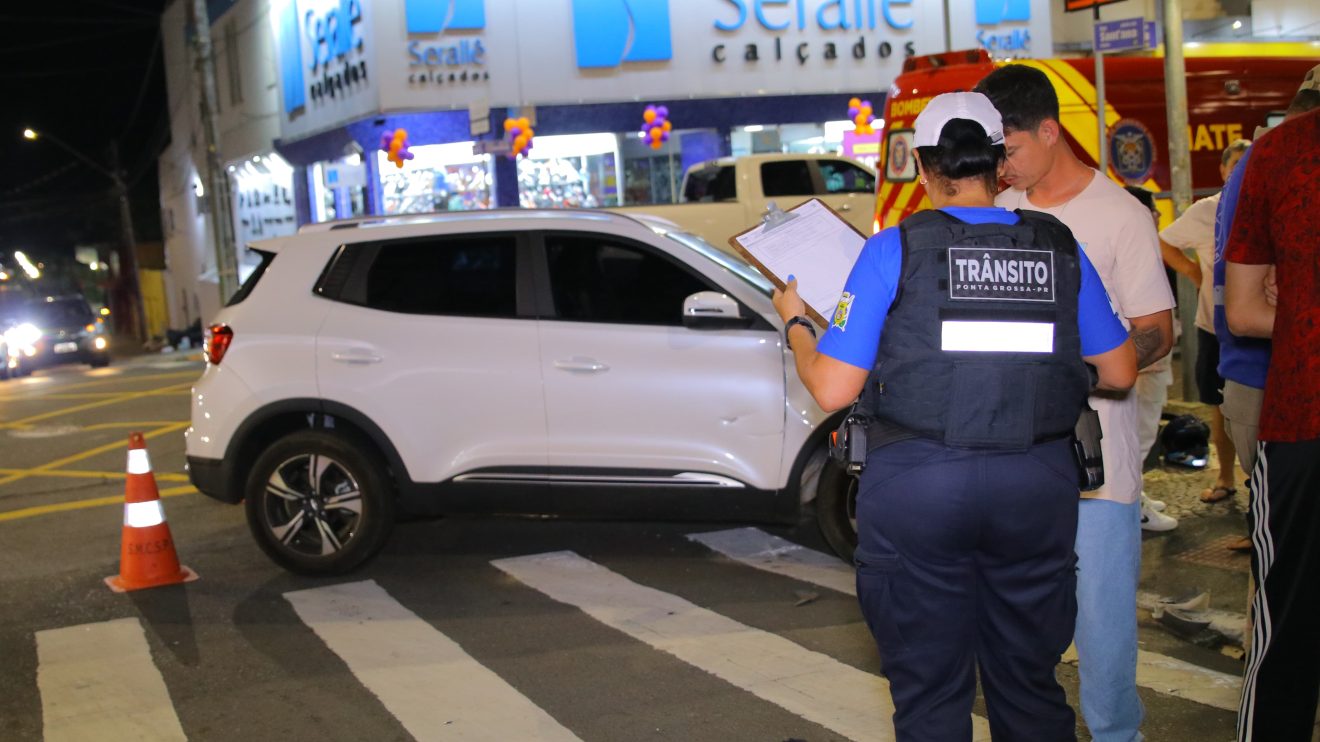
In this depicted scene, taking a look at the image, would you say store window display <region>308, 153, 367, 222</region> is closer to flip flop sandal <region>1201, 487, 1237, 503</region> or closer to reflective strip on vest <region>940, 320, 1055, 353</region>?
flip flop sandal <region>1201, 487, 1237, 503</region>

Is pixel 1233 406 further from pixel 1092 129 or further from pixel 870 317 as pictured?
pixel 1092 129

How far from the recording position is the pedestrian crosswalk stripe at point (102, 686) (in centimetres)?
505

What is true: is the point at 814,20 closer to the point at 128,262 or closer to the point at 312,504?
the point at 312,504

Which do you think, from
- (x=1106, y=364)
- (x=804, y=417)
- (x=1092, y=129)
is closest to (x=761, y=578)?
(x=804, y=417)

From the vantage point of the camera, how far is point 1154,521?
23.7 feet

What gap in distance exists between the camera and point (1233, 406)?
3.93 meters

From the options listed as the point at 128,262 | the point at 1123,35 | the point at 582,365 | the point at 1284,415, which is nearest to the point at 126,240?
the point at 128,262

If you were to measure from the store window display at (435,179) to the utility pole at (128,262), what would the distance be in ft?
71.5

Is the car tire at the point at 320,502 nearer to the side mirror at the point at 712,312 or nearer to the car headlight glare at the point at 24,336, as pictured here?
the side mirror at the point at 712,312

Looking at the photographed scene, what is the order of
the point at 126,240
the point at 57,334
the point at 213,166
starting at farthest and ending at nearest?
the point at 126,240, the point at 57,334, the point at 213,166

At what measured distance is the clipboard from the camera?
3.87 metres

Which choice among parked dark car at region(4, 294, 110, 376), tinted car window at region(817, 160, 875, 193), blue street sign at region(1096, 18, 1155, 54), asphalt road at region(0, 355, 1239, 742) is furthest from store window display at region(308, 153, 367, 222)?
asphalt road at region(0, 355, 1239, 742)

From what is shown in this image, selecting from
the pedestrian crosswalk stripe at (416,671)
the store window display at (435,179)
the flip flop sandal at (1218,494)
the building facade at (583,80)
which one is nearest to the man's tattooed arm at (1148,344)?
the pedestrian crosswalk stripe at (416,671)

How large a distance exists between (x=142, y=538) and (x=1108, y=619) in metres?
5.39
